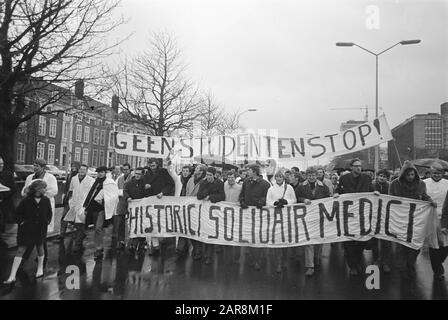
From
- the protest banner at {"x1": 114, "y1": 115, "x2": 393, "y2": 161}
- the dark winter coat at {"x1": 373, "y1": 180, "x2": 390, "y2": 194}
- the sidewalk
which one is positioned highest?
the protest banner at {"x1": 114, "y1": 115, "x2": 393, "y2": 161}

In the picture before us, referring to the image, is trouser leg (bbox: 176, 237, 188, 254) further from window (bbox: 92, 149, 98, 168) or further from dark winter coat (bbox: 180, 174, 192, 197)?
window (bbox: 92, 149, 98, 168)

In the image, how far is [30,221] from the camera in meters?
5.46

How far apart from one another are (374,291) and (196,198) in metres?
3.34

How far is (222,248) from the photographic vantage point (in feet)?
25.5

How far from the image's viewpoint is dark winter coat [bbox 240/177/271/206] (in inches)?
256

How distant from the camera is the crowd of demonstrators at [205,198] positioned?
5688 millimetres

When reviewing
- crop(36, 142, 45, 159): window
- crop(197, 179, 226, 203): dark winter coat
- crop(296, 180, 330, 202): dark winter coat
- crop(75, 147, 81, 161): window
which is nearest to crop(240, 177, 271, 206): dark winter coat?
crop(197, 179, 226, 203): dark winter coat

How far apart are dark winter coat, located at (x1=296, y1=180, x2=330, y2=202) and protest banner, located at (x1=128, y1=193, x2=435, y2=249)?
33 centimetres

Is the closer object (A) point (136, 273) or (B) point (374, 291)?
(B) point (374, 291)

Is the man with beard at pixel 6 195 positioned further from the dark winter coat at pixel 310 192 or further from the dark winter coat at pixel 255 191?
the dark winter coat at pixel 310 192

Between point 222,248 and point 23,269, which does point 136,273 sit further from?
point 222,248

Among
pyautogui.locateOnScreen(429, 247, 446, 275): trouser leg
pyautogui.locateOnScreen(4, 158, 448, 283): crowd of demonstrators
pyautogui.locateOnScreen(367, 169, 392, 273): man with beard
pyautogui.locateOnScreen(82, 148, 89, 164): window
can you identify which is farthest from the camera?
pyautogui.locateOnScreen(82, 148, 89, 164): window

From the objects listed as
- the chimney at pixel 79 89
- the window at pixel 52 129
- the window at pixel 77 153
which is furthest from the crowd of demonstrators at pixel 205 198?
the window at pixel 77 153
